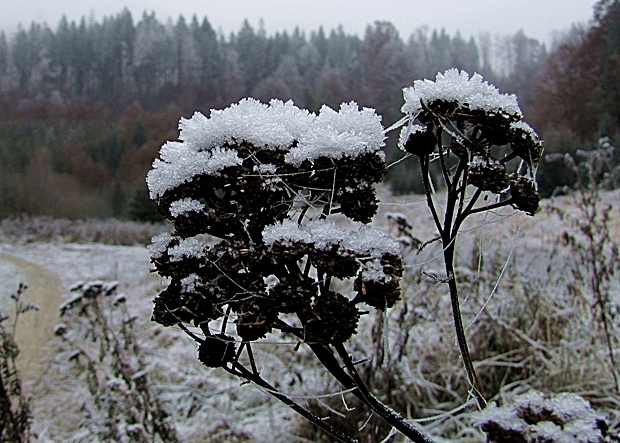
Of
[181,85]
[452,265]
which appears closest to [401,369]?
[452,265]

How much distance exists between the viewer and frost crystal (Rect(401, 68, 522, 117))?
111 cm

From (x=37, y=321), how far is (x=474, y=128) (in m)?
9.51

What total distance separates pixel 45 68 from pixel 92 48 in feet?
17.1

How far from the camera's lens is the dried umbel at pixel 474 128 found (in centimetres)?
112

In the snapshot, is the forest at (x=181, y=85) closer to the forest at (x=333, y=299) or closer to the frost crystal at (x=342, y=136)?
the forest at (x=333, y=299)

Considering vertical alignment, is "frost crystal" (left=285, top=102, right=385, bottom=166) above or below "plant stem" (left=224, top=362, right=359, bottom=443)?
above

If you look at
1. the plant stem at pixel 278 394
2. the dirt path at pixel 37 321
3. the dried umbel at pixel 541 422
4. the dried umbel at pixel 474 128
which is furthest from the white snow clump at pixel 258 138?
the dirt path at pixel 37 321

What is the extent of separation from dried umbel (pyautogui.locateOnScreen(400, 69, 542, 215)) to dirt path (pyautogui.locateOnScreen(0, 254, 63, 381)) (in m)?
5.51

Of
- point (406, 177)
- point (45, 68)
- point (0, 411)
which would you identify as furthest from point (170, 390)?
point (45, 68)

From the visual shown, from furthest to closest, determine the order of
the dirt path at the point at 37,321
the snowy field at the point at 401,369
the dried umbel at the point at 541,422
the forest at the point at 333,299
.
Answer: the dirt path at the point at 37,321 → the snowy field at the point at 401,369 → the forest at the point at 333,299 → the dried umbel at the point at 541,422

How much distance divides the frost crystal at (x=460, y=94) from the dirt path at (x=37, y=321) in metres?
5.53

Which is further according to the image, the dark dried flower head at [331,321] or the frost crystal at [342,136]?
the frost crystal at [342,136]

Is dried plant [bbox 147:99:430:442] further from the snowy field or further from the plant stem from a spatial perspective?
the snowy field

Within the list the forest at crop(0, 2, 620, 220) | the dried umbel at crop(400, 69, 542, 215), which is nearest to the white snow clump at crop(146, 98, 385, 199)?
the dried umbel at crop(400, 69, 542, 215)
